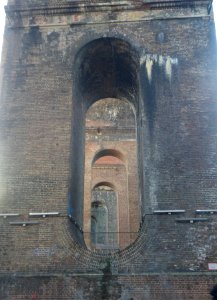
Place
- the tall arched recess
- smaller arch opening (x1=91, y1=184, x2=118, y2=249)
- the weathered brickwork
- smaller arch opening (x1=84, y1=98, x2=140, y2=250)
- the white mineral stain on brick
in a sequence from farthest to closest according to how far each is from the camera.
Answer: smaller arch opening (x1=91, y1=184, x2=118, y2=249)
smaller arch opening (x1=84, y1=98, x2=140, y2=250)
the white mineral stain on brick
the tall arched recess
the weathered brickwork

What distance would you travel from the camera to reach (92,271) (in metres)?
8.86

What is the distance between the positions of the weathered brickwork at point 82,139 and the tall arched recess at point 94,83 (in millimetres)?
41

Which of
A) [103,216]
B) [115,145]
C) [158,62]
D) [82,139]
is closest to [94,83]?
[82,139]

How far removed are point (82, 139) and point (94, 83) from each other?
205cm

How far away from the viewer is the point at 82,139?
1230 centimetres

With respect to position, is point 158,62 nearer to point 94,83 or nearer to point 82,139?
point 94,83

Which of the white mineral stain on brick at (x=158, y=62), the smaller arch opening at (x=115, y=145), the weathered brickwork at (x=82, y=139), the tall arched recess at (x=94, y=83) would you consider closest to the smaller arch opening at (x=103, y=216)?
the smaller arch opening at (x=115, y=145)

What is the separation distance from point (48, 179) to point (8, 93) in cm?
281

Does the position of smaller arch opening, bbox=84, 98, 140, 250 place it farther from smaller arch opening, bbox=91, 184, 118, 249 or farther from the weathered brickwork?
the weathered brickwork

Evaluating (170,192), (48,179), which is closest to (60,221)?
(48,179)

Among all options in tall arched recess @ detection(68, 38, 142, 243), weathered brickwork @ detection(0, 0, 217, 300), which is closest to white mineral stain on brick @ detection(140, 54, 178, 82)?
weathered brickwork @ detection(0, 0, 217, 300)

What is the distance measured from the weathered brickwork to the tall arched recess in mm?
41

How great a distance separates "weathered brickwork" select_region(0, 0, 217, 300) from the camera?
8.84m

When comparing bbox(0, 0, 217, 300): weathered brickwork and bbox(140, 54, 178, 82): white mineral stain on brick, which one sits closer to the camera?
bbox(0, 0, 217, 300): weathered brickwork
